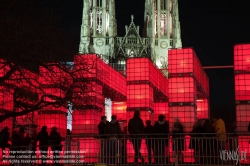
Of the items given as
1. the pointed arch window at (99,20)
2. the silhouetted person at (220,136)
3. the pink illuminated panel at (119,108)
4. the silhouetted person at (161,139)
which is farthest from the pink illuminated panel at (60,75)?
the pointed arch window at (99,20)

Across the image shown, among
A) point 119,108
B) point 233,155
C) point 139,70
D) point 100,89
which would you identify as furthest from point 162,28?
point 233,155

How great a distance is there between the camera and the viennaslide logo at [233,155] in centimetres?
1332

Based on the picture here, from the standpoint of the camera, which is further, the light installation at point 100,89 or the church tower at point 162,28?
the church tower at point 162,28

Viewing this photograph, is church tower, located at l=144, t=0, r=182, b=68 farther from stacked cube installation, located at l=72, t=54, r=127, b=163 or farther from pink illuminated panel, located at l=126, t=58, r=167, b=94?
pink illuminated panel, located at l=126, t=58, r=167, b=94

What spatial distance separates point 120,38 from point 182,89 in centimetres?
5851

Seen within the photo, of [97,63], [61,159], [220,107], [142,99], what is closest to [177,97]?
[142,99]

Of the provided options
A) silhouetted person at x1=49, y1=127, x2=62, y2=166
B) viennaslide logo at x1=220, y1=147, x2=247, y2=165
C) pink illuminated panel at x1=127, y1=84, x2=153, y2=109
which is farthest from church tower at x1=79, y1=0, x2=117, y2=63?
viennaslide logo at x1=220, y1=147, x2=247, y2=165

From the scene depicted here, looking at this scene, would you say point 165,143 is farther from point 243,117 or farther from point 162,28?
point 162,28

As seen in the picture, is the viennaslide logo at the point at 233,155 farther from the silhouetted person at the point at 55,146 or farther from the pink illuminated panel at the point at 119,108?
the pink illuminated panel at the point at 119,108

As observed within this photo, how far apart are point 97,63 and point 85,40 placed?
167 feet

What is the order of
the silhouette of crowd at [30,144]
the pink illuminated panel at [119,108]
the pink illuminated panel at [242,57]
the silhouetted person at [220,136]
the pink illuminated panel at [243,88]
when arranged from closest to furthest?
the silhouetted person at [220,136], the silhouette of crowd at [30,144], the pink illuminated panel at [243,88], the pink illuminated panel at [242,57], the pink illuminated panel at [119,108]

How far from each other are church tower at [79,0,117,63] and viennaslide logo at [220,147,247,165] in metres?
59.4

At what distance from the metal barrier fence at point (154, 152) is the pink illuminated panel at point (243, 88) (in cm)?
486

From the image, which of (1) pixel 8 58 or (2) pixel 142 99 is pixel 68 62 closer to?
(1) pixel 8 58
